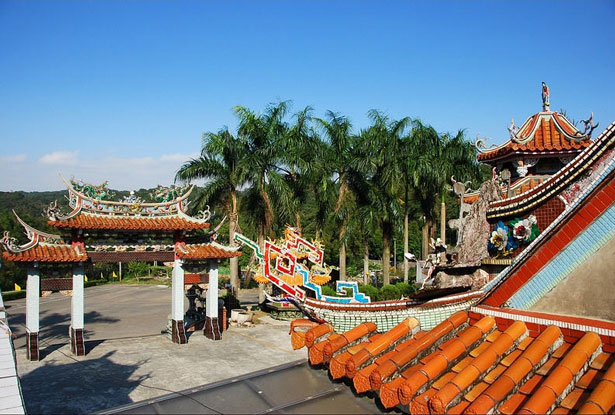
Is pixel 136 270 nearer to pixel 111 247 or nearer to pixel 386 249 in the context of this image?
pixel 386 249

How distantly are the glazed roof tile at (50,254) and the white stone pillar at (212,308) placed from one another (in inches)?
174

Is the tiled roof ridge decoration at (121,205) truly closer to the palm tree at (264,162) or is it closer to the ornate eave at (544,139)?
the palm tree at (264,162)

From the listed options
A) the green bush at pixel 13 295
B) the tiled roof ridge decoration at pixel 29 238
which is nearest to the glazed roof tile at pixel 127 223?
the tiled roof ridge decoration at pixel 29 238

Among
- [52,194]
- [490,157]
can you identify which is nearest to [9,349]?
[490,157]

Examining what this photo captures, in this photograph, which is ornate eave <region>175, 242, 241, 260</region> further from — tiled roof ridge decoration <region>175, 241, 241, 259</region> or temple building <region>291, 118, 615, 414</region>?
temple building <region>291, 118, 615, 414</region>

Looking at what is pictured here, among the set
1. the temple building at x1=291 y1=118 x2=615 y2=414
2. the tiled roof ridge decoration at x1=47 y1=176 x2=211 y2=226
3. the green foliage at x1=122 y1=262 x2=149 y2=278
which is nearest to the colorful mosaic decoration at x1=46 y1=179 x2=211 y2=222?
the tiled roof ridge decoration at x1=47 y1=176 x2=211 y2=226

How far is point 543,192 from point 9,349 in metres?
7.02

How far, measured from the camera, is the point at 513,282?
4.63 metres

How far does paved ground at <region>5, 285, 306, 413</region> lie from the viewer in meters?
→ 12.3

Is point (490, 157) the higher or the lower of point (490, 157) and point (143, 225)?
the higher

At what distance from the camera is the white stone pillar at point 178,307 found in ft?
57.2

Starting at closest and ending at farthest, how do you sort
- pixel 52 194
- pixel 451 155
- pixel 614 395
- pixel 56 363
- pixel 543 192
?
1. pixel 614 395
2. pixel 543 192
3. pixel 56 363
4. pixel 451 155
5. pixel 52 194

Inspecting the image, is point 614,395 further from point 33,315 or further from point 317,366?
point 33,315

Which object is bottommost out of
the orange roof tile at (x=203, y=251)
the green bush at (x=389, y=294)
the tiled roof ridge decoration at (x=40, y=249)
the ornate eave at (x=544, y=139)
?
the green bush at (x=389, y=294)
